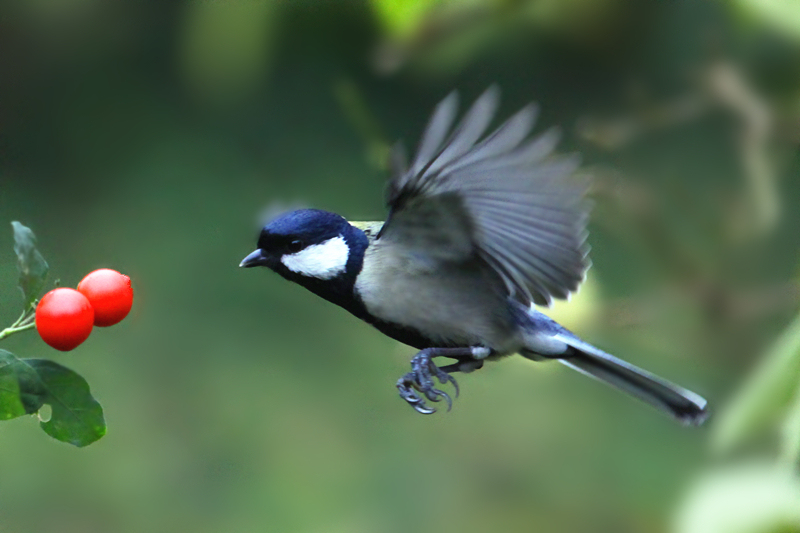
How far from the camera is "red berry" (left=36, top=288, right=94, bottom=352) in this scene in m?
0.58

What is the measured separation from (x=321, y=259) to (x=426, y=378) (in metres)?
0.11

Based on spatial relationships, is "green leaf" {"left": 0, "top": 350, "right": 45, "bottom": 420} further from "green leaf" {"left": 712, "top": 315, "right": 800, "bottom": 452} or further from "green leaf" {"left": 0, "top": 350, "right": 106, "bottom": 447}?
"green leaf" {"left": 712, "top": 315, "right": 800, "bottom": 452}

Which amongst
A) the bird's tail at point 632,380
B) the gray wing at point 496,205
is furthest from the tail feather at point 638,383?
the gray wing at point 496,205

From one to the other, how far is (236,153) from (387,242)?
1.81m

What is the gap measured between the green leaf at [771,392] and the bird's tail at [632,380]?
0.17 ft

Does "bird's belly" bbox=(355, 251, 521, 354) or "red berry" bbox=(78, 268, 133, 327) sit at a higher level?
"bird's belly" bbox=(355, 251, 521, 354)

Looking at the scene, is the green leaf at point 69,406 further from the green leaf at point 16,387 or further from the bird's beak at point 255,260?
the bird's beak at point 255,260

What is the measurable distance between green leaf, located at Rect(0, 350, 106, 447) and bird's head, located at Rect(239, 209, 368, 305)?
17cm

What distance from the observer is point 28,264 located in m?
0.54

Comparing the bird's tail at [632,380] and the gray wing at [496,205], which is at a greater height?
the bird's tail at [632,380]

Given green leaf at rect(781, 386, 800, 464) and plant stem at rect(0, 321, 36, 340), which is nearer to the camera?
plant stem at rect(0, 321, 36, 340)

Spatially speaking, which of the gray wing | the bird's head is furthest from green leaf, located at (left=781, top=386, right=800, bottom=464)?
the bird's head

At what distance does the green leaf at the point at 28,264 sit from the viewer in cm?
53

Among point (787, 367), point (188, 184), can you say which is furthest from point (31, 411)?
point (188, 184)
